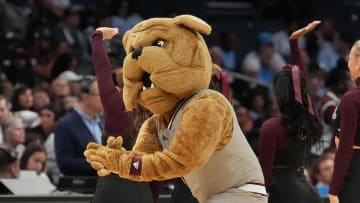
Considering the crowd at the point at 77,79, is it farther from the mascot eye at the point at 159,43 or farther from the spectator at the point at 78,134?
the mascot eye at the point at 159,43

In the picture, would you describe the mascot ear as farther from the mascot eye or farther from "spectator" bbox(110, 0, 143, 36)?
"spectator" bbox(110, 0, 143, 36)

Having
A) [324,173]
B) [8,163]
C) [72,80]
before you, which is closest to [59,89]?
[72,80]

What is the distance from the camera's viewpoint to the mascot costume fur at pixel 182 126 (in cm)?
421

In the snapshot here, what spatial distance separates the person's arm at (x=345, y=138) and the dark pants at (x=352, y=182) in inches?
3.6

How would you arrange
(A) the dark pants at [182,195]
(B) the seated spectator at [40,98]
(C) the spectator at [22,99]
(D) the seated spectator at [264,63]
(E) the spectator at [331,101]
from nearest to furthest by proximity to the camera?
(A) the dark pants at [182,195]
(E) the spectator at [331,101]
(C) the spectator at [22,99]
(B) the seated spectator at [40,98]
(D) the seated spectator at [264,63]

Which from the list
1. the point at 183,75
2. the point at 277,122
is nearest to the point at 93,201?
the point at 277,122

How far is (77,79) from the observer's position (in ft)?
33.8

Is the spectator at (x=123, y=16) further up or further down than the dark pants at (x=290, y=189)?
further up

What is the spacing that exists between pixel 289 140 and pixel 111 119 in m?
1.00

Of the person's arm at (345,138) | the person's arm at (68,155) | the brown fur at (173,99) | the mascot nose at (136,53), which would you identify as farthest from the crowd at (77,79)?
the mascot nose at (136,53)

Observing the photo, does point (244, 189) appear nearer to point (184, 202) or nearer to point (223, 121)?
point (223, 121)

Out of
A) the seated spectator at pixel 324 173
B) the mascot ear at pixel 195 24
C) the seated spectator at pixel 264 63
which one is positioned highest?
the mascot ear at pixel 195 24

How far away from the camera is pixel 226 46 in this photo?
1315 cm

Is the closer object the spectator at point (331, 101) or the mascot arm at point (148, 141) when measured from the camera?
the mascot arm at point (148, 141)
